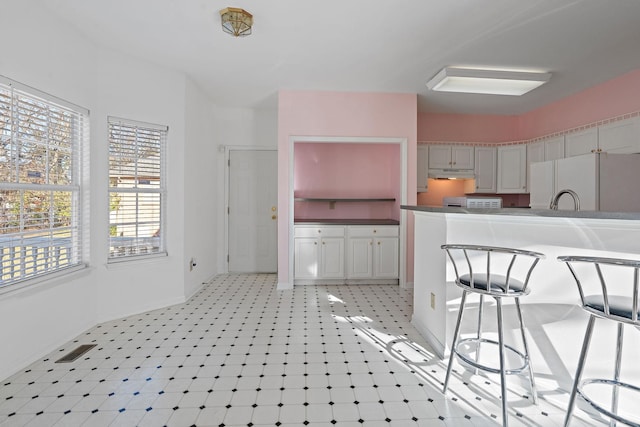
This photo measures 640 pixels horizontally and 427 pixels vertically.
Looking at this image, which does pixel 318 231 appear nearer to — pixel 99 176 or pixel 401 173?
pixel 401 173

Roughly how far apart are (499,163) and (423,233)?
294 cm

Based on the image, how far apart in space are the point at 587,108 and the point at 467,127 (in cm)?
149

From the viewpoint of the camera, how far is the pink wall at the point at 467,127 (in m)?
4.87

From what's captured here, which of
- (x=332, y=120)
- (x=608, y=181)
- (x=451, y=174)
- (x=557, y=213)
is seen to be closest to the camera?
(x=557, y=213)

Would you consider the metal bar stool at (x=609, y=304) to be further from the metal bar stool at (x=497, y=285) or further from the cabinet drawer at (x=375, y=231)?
the cabinet drawer at (x=375, y=231)

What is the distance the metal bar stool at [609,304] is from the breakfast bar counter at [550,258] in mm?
95

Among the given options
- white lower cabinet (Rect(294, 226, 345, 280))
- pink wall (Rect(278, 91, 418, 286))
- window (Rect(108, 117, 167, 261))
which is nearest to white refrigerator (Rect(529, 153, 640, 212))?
pink wall (Rect(278, 91, 418, 286))

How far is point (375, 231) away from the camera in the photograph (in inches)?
166

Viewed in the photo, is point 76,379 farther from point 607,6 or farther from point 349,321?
point 607,6

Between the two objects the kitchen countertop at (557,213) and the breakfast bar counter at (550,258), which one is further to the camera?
the breakfast bar counter at (550,258)

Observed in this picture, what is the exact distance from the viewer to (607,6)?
2.20m

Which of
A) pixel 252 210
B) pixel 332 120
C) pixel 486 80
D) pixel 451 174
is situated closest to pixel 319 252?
pixel 252 210

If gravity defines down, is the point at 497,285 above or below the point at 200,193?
below

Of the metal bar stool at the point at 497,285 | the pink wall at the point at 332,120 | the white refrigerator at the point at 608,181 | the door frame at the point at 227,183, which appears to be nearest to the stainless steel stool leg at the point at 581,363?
the metal bar stool at the point at 497,285
